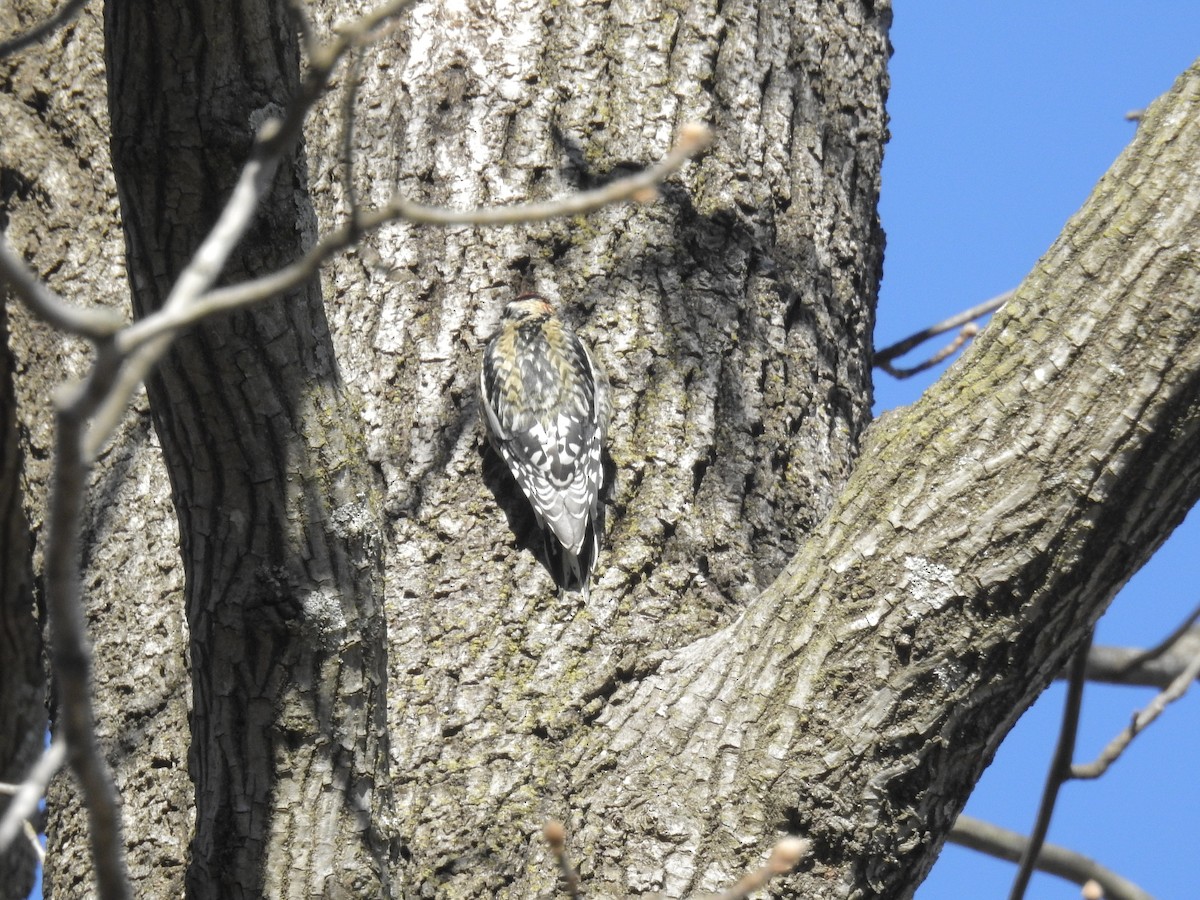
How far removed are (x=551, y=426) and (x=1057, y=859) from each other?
86.3 inches

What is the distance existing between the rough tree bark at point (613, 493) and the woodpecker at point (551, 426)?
68mm

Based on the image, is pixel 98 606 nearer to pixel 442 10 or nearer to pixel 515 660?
pixel 515 660

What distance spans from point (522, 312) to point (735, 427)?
0.59m

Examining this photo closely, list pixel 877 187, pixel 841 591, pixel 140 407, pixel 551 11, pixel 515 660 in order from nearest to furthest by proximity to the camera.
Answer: pixel 841 591 → pixel 515 660 → pixel 140 407 → pixel 551 11 → pixel 877 187

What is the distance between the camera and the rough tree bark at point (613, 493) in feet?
6.51

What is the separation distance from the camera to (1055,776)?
2828mm

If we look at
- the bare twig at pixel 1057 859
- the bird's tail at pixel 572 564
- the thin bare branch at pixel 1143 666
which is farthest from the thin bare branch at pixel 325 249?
the thin bare branch at pixel 1143 666

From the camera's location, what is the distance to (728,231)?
10.1ft

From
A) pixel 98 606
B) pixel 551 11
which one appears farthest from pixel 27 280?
pixel 551 11

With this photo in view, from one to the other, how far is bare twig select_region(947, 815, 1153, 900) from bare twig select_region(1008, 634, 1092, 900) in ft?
4.76

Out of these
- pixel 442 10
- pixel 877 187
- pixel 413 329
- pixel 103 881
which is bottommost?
pixel 103 881

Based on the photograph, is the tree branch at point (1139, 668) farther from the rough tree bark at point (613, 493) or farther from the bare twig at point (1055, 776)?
the rough tree bark at point (613, 493)

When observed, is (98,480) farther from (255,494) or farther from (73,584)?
(73,584)

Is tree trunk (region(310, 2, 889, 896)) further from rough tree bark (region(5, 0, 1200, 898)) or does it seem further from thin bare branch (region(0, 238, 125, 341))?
thin bare branch (region(0, 238, 125, 341))
